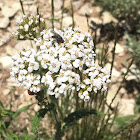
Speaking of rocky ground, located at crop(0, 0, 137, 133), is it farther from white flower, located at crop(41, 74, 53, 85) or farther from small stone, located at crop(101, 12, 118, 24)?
white flower, located at crop(41, 74, 53, 85)

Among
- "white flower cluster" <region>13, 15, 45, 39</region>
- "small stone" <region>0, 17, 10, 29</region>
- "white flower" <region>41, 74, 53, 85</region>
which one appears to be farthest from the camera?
"small stone" <region>0, 17, 10, 29</region>

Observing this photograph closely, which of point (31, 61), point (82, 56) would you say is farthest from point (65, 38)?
point (31, 61)

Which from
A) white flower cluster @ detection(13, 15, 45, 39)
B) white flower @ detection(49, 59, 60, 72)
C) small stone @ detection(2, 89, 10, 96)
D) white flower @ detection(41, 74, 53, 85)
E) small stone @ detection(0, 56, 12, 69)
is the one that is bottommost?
small stone @ detection(2, 89, 10, 96)

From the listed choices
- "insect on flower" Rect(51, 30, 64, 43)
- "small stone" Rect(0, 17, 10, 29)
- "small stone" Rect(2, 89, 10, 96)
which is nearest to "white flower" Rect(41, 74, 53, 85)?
"insect on flower" Rect(51, 30, 64, 43)

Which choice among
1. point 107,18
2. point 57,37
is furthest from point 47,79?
point 107,18

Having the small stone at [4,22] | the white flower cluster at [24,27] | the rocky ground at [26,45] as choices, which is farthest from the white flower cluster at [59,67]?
the small stone at [4,22]

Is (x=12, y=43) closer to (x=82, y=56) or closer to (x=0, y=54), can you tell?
(x=0, y=54)

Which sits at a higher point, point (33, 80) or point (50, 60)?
point (50, 60)
